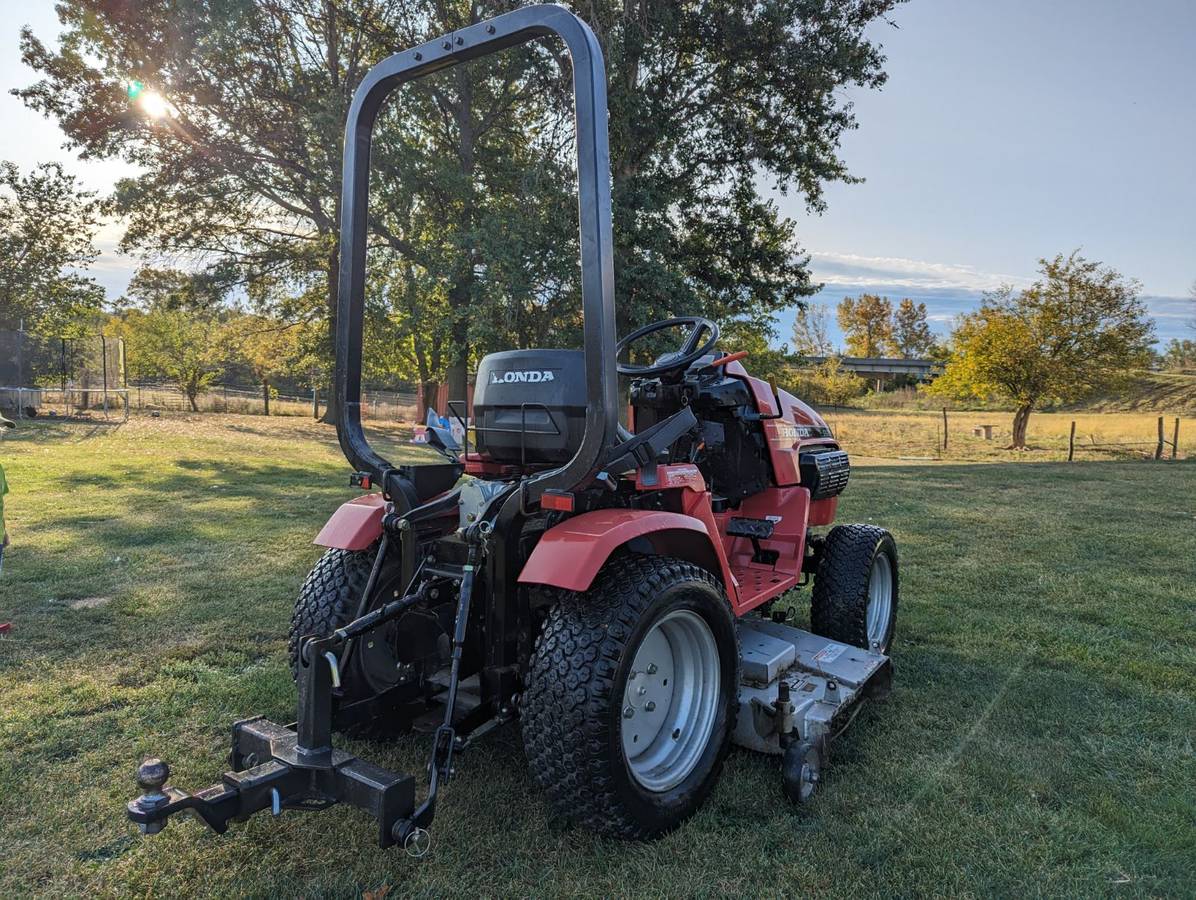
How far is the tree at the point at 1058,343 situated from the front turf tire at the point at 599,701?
23666 mm

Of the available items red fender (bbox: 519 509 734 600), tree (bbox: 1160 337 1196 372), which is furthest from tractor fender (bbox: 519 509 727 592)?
tree (bbox: 1160 337 1196 372)

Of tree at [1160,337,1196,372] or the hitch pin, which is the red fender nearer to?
the hitch pin

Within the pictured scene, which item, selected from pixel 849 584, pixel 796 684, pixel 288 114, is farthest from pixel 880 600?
pixel 288 114

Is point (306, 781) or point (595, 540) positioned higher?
point (595, 540)

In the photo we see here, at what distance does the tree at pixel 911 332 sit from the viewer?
2660 inches

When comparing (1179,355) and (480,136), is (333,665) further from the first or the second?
(1179,355)

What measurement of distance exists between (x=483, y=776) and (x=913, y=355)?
70855 millimetres

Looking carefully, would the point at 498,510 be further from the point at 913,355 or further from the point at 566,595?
the point at 913,355

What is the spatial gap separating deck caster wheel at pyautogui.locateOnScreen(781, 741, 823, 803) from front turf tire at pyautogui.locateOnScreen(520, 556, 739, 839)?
353mm

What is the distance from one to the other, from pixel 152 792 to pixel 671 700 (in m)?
1.66

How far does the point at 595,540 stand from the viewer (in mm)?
2488

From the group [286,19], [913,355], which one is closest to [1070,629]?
[286,19]

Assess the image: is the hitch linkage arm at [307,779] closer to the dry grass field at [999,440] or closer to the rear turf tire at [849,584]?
the rear turf tire at [849,584]

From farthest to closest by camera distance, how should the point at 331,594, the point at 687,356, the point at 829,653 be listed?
the point at 829,653 → the point at 687,356 → the point at 331,594
